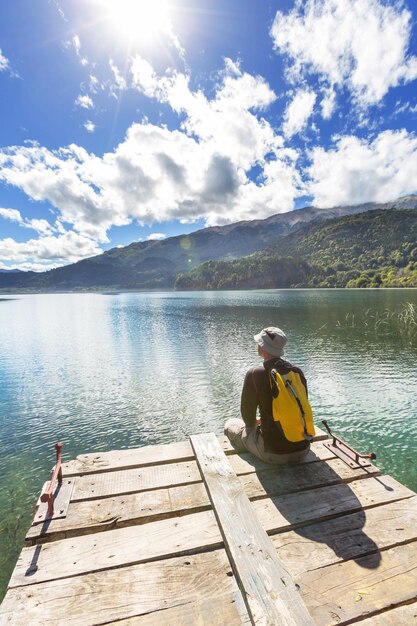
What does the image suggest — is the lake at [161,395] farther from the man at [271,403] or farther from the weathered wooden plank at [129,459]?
the man at [271,403]

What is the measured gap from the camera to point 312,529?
4727 mm

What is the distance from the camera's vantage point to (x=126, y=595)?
3676 mm

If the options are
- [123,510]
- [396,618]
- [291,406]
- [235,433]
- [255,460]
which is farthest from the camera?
[235,433]

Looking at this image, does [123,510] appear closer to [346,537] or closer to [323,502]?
[323,502]

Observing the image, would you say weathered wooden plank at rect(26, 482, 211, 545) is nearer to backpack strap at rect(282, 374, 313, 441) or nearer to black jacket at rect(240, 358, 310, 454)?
black jacket at rect(240, 358, 310, 454)

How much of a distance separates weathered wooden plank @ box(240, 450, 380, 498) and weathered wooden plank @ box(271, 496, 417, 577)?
2.87 ft

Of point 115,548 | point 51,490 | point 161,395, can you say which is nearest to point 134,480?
point 51,490

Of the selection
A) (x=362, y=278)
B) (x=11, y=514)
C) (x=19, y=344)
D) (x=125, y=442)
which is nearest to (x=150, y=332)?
(x=19, y=344)

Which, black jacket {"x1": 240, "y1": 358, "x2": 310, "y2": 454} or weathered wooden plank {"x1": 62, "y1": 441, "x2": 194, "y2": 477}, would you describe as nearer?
black jacket {"x1": 240, "y1": 358, "x2": 310, "y2": 454}

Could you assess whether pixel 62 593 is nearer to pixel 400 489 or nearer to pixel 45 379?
pixel 400 489

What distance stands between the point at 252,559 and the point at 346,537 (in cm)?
155

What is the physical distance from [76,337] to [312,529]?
4152 cm

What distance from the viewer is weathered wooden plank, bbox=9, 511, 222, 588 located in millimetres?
4035

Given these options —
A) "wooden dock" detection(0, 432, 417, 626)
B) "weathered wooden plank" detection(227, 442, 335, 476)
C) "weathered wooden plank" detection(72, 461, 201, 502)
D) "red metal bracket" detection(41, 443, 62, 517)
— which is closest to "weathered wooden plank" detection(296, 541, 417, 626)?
"wooden dock" detection(0, 432, 417, 626)
